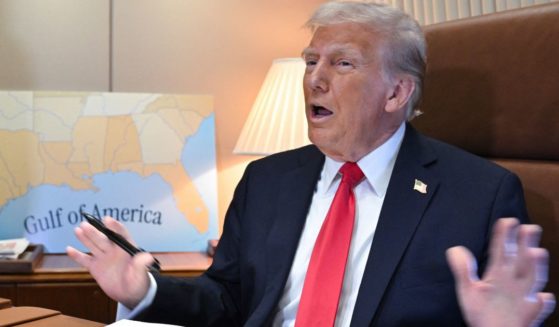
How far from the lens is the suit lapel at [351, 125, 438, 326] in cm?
147

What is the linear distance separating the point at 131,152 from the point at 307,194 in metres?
1.25

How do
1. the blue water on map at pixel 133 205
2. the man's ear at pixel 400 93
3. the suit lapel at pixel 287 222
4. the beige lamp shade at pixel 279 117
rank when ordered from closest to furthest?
1. the suit lapel at pixel 287 222
2. the man's ear at pixel 400 93
3. the beige lamp shade at pixel 279 117
4. the blue water on map at pixel 133 205

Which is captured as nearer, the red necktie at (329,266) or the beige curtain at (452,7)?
the red necktie at (329,266)

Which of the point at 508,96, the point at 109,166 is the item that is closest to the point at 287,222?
the point at 508,96

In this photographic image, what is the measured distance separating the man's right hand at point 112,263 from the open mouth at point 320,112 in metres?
0.55

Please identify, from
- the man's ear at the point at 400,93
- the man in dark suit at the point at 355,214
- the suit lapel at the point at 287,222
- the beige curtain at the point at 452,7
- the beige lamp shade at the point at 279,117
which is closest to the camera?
the man in dark suit at the point at 355,214

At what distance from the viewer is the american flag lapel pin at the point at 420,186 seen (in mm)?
1566

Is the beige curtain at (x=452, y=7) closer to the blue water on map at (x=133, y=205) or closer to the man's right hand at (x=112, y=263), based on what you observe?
the blue water on map at (x=133, y=205)

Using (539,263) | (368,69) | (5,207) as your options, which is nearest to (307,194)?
(368,69)

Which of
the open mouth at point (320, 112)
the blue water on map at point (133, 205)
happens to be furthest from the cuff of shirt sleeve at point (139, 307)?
the blue water on map at point (133, 205)

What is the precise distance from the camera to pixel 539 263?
978mm

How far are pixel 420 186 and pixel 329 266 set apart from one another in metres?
0.27

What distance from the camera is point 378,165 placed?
5.49 ft

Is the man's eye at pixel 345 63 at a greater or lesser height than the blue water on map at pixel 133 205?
greater
